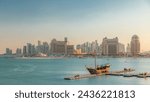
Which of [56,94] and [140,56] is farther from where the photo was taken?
[140,56]

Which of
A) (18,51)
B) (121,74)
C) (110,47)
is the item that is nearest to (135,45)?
(110,47)

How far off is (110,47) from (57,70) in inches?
24.0

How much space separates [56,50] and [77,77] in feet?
1.04

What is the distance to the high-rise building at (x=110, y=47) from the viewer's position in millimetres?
4391

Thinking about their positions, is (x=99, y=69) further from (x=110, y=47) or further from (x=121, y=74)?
(x=110, y=47)

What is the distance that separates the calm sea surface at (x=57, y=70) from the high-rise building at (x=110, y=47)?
2.5 inches

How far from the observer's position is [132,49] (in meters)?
4.42

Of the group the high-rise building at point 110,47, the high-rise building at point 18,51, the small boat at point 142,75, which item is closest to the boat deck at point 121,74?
the small boat at point 142,75

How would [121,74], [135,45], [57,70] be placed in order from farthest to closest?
[57,70], [121,74], [135,45]

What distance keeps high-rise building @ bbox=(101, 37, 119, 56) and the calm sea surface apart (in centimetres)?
6

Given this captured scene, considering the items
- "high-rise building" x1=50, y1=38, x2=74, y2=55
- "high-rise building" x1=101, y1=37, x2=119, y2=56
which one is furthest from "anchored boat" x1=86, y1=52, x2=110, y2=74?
"high-rise building" x1=50, y1=38, x2=74, y2=55

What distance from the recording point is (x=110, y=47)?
451 cm

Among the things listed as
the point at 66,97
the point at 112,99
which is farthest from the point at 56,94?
the point at 112,99

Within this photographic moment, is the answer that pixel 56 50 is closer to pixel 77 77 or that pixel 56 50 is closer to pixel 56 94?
pixel 77 77
